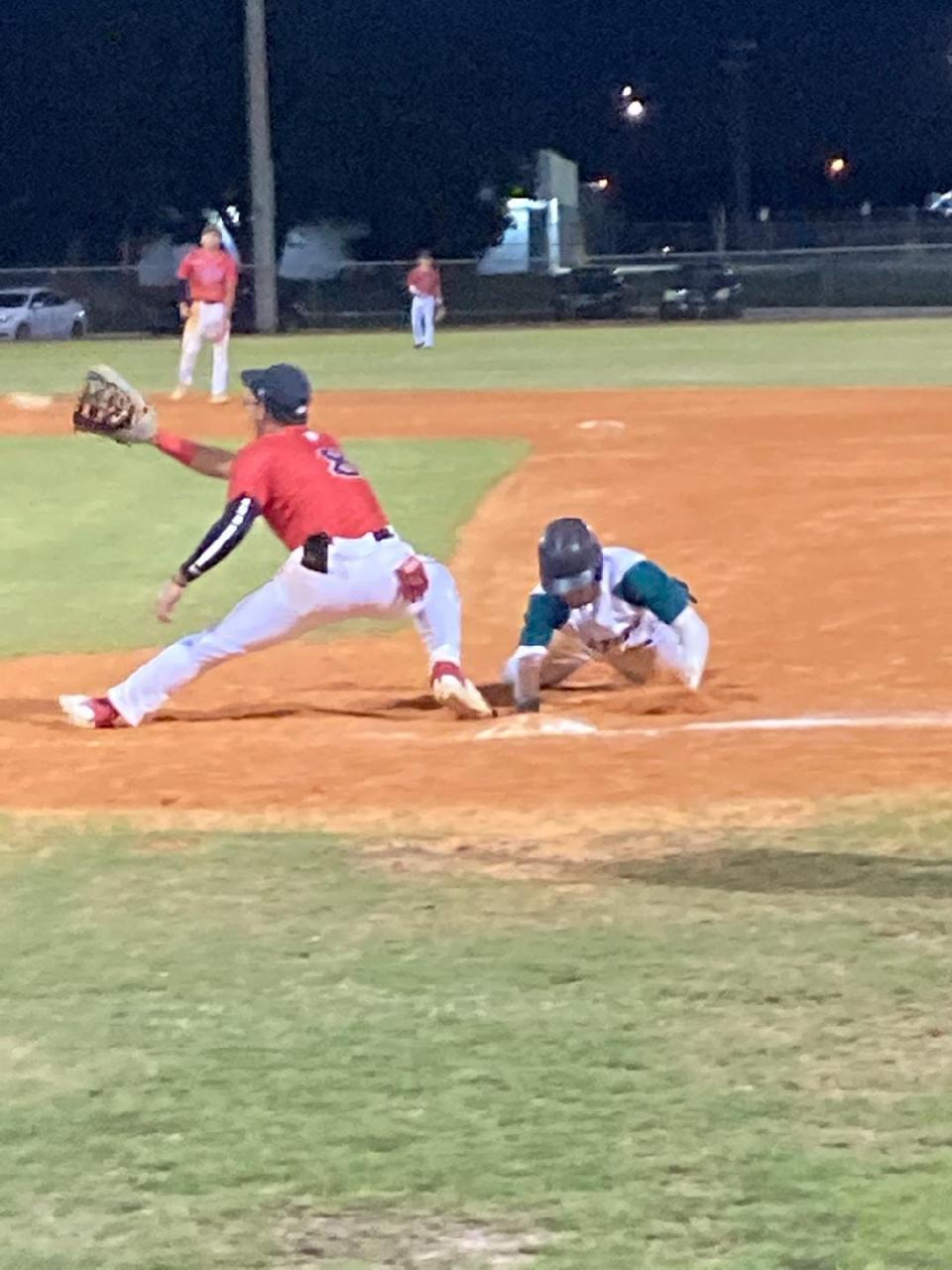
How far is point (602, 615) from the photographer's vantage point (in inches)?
346

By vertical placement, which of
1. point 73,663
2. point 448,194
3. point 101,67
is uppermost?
point 101,67

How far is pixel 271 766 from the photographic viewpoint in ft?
25.4

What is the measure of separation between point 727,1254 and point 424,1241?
53 cm

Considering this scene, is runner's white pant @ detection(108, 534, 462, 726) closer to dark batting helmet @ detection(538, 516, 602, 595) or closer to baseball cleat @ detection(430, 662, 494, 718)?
baseball cleat @ detection(430, 662, 494, 718)

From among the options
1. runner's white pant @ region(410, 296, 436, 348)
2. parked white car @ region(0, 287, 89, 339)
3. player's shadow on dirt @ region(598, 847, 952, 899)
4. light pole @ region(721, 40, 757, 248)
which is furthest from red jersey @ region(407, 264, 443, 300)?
light pole @ region(721, 40, 757, 248)

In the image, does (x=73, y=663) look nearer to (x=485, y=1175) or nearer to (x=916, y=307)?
(x=485, y=1175)

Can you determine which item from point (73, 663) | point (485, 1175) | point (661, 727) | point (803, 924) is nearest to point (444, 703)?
point (661, 727)

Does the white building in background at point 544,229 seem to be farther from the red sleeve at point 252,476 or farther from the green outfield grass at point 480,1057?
the green outfield grass at point 480,1057

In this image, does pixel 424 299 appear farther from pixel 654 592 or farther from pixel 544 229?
pixel 654 592

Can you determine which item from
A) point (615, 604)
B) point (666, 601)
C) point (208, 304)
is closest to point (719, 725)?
point (666, 601)

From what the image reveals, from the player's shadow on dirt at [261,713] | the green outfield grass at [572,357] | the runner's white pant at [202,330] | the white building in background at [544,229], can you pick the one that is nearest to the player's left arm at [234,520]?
the player's shadow on dirt at [261,713]

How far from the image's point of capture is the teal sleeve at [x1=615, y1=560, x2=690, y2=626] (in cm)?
863

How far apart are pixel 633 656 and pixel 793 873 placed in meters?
3.09

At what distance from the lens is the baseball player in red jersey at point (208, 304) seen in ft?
79.2
